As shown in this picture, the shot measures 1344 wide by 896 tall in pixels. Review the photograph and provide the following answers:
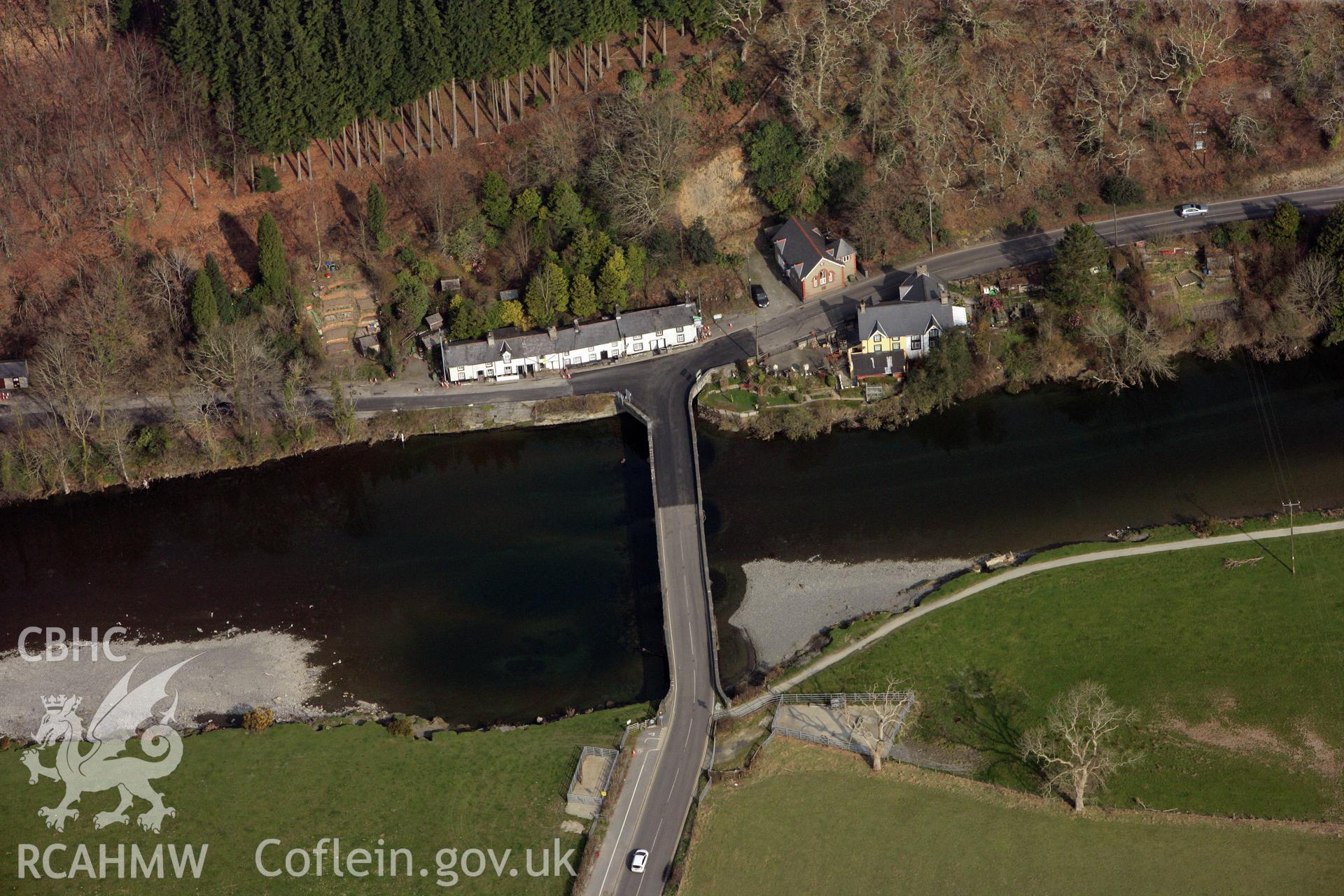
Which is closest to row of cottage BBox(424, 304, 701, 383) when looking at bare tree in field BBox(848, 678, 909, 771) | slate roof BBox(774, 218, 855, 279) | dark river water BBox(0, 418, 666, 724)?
dark river water BBox(0, 418, 666, 724)

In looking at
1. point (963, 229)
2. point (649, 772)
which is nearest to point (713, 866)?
point (649, 772)

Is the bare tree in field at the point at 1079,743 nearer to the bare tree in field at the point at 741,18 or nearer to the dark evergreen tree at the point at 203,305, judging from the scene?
the bare tree in field at the point at 741,18

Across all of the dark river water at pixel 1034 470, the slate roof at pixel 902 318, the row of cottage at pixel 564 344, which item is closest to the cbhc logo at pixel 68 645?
the row of cottage at pixel 564 344

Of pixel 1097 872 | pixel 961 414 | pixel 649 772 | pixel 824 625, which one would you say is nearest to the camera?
pixel 1097 872

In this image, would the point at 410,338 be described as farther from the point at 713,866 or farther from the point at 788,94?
the point at 713,866

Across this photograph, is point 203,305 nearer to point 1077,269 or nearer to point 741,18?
point 741,18

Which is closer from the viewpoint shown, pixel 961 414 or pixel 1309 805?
pixel 1309 805
